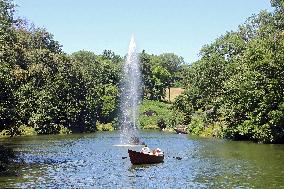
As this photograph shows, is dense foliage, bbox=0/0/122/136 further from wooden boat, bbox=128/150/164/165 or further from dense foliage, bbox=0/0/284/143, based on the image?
wooden boat, bbox=128/150/164/165

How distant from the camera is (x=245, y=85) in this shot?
74.1 metres

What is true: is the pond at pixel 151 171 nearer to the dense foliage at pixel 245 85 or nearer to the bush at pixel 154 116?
the dense foliage at pixel 245 85

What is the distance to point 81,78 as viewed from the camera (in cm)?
12512

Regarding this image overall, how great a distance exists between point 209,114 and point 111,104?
49646 millimetres

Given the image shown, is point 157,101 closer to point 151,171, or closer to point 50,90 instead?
point 50,90

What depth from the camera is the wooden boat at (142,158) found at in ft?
147

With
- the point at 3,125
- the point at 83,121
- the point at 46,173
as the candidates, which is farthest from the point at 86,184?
the point at 83,121

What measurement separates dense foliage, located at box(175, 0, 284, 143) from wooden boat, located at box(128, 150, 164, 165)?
27.9 m

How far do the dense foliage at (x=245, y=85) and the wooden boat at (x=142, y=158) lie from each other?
27.9m

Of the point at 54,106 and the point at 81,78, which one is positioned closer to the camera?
the point at 54,106

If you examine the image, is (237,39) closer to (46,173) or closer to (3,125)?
(3,125)

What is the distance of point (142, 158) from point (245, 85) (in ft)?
111

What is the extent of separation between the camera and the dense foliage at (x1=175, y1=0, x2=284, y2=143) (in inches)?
2785

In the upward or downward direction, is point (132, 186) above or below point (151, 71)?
below
